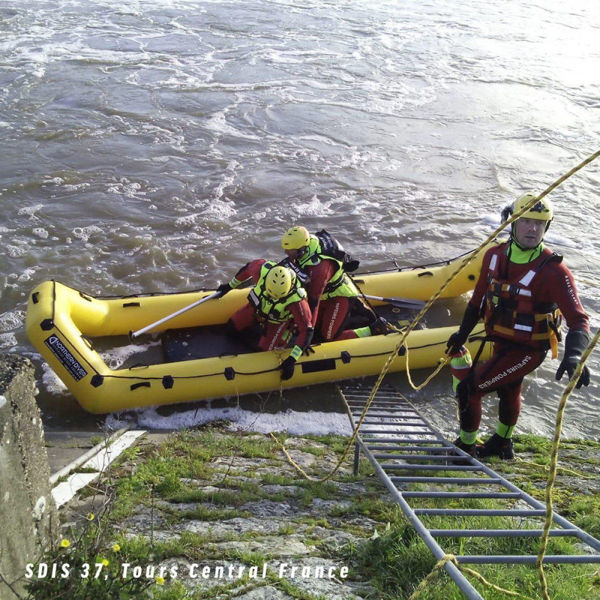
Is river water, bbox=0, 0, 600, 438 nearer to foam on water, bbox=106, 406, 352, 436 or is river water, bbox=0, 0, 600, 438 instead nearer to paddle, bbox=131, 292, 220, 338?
foam on water, bbox=106, 406, 352, 436

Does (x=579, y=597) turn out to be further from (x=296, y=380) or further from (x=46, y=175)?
(x=46, y=175)

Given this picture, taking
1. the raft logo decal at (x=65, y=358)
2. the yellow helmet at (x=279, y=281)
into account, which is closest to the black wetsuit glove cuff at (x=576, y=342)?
the yellow helmet at (x=279, y=281)

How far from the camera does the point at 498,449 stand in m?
4.69

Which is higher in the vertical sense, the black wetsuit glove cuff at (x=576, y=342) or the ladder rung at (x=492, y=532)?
the black wetsuit glove cuff at (x=576, y=342)

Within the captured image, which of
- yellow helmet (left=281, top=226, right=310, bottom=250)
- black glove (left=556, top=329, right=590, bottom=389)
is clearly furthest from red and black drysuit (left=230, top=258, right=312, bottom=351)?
black glove (left=556, top=329, right=590, bottom=389)

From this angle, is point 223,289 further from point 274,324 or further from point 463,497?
point 463,497

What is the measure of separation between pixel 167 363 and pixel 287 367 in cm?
123

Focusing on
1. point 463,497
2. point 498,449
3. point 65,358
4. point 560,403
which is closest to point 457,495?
point 463,497

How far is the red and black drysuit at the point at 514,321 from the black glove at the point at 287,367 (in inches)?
83.2

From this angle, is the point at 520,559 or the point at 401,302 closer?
the point at 520,559

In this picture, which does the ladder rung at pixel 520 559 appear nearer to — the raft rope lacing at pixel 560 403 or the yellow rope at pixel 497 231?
the raft rope lacing at pixel 560 403

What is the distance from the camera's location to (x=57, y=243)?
9.11 m

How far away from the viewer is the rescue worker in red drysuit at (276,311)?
589 cm

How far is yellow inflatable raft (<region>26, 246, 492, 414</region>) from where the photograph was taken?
18.9 feet
